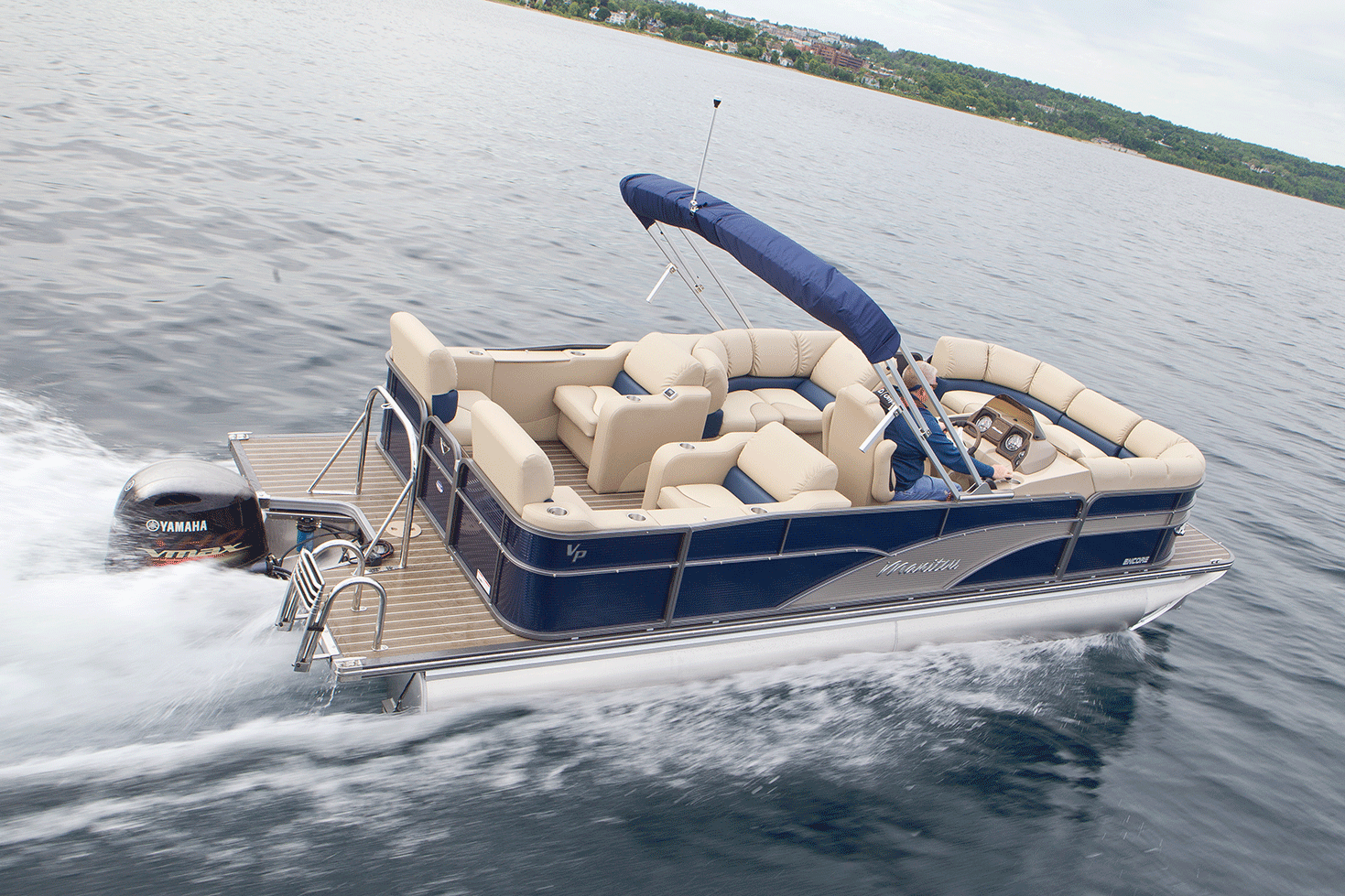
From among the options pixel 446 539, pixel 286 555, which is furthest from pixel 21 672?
pixel 446 539

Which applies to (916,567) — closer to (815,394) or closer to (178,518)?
(815,394)

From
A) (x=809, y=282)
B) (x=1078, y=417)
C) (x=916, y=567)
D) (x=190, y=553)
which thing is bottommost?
(x=190, y=553)

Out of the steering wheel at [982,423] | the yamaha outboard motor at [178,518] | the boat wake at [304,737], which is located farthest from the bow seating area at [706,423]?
the yamaha outboard motor at [178,518]

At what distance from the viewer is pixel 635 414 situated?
6.65 metres

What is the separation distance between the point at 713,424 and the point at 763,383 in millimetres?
1314

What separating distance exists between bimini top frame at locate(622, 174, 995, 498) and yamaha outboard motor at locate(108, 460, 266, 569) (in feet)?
11.0

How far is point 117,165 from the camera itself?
52.1 ft

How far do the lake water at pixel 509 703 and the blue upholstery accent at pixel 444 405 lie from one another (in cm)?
148

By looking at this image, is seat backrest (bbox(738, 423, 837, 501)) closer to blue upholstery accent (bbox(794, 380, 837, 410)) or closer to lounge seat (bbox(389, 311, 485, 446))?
lounge seat (bbox(389, 311, 485, 446))

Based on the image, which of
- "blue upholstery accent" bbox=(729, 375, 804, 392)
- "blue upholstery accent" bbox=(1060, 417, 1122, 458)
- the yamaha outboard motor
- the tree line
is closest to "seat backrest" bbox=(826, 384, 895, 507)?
"blue upholstery accent" bbox=(729, 375, 804, 392)

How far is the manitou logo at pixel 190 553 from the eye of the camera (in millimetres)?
5035

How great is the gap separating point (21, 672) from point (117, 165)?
13944mm

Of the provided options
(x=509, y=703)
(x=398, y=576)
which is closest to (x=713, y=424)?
(x=398, y=576)

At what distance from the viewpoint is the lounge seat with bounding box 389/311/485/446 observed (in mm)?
6066
